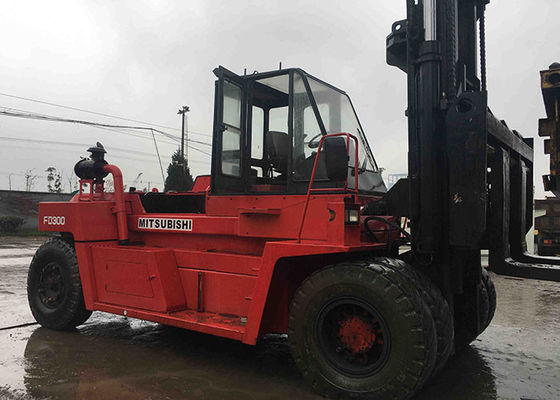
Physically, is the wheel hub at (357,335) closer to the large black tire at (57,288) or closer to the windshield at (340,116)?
the windshield at (340,116)

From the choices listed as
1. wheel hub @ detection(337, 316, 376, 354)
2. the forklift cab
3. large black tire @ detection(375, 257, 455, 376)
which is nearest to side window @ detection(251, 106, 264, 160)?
the forklift cab

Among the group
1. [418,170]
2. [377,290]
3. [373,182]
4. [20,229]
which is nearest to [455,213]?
[418,170]

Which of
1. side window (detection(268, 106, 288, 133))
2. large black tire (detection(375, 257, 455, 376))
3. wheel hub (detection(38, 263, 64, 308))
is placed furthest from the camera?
wheel hub (detection(38, 263, 64, 308))

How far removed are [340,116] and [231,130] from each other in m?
1.14

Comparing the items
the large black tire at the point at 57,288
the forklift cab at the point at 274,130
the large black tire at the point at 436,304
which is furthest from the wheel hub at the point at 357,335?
the large black tire at the point at 57,288

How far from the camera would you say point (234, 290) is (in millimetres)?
4574

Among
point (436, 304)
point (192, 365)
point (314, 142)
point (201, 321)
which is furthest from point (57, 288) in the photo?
point (436, 304)

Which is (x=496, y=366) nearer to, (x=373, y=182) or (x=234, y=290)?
(x=373, y=182)

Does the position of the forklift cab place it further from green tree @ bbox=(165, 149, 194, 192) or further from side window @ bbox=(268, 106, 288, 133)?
green tree @ bbox=(165, 149, 194, 192)

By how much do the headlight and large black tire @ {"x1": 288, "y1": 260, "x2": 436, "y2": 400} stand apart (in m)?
0.34

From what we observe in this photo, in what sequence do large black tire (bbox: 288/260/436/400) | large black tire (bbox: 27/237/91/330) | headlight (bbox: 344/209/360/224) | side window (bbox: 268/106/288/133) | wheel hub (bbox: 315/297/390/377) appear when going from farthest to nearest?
large black tire (bbox: 27/237/91/330) < side window (bbox: 268/106/288/133) < headlight (bbox: 344/209/360/224) < wheel hub (bbox: 315/297/390/377) < large black tire (bbox: 288/260/436/400)

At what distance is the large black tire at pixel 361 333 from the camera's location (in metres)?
3.42

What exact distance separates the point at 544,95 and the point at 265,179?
2.77 metres

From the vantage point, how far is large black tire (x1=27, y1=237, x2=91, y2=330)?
575 centimetres
